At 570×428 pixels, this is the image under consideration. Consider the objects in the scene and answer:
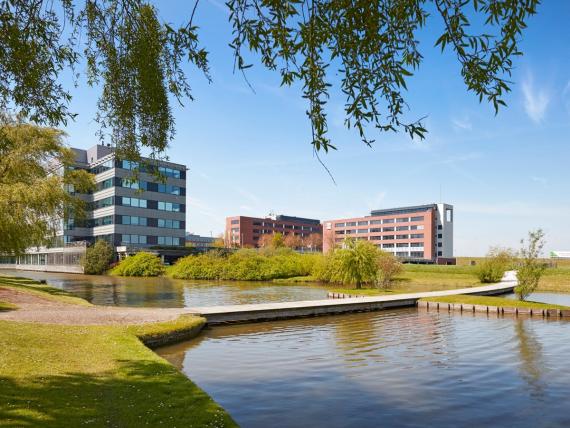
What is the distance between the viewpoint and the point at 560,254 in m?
142

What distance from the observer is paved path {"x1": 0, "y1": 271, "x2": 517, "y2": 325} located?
765 inches

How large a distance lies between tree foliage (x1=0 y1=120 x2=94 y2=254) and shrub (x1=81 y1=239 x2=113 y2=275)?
139 ft

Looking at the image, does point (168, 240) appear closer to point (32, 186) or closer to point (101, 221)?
point (101, 221)

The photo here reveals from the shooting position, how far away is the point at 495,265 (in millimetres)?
55688

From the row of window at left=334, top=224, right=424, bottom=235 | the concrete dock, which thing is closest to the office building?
the concrete dock

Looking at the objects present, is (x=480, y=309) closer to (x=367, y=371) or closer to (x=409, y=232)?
(x=367, y=371)

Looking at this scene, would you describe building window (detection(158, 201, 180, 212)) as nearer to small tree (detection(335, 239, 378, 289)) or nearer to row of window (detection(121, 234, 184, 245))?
row of window (detection(121, 234, 184, 245))

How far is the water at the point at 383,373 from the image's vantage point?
10.4m

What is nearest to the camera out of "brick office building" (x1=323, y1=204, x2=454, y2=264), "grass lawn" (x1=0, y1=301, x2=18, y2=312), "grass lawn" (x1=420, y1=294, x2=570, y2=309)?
"grass lawn" (x1=0, y1=301, x2=18, y2=312)

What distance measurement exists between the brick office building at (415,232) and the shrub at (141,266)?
193 feet

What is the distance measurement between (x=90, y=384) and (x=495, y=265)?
5455 centimetres

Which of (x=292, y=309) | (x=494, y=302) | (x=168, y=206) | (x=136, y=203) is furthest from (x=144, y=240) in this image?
(x=494, y=302)

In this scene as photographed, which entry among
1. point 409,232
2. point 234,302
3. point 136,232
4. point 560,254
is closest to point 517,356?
point 234,302

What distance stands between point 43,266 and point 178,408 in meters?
101
